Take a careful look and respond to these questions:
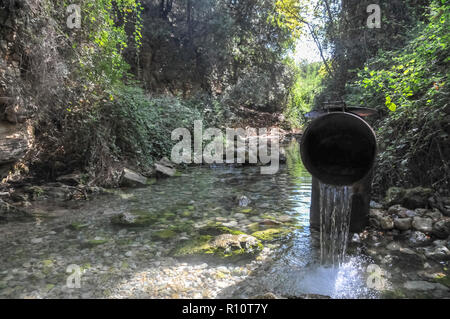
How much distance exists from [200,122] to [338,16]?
5.40 m

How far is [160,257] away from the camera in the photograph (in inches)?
114

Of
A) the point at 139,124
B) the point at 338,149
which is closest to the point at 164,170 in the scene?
the point at 139,124

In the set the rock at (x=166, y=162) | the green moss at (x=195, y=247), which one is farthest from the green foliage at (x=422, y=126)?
the rock at (x=166, y=162)

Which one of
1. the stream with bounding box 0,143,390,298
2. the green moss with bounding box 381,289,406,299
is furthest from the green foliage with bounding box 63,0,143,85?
the green moss with bounding box 381,289,406,299

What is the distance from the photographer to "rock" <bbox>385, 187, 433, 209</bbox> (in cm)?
360

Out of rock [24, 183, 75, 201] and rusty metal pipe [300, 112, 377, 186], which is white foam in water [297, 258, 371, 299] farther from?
rock [24, 183, 75, 201]

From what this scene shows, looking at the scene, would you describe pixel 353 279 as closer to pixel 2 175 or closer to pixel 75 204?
pixel 75 204

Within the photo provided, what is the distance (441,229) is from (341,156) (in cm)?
125

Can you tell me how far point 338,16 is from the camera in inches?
358

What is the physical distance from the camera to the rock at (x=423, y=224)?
125 inches

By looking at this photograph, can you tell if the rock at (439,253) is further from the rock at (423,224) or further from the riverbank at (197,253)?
the rock at (423,224)

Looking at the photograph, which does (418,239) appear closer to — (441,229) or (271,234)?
(441,229)

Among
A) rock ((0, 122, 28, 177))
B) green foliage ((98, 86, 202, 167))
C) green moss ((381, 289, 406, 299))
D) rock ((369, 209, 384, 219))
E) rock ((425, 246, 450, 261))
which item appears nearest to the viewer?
green moss ((381, 289, 406, 299))

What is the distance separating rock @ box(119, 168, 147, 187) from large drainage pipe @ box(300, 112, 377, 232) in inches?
140
